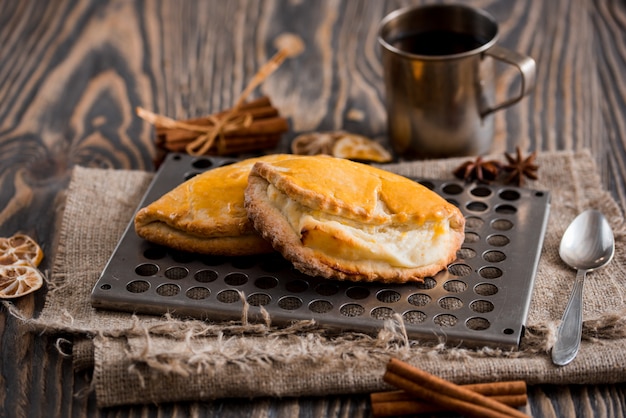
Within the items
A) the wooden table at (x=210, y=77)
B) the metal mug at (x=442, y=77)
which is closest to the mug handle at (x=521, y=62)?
the metal mug at (x=442, y=77)

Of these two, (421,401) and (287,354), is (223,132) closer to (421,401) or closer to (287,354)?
(287,354)

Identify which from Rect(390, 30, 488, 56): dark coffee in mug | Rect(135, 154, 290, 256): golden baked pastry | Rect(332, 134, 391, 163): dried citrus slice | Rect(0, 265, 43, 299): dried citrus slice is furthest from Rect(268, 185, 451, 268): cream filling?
Rect(390, 30, 488, 56): dark coffee in mug

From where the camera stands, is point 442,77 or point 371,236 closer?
point 371,236

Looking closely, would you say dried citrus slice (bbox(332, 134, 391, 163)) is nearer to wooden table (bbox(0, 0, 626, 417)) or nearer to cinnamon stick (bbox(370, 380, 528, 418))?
wooden table (bbox(0, 0, 626, 417))

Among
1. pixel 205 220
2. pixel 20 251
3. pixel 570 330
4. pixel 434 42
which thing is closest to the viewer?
pixel 570 330

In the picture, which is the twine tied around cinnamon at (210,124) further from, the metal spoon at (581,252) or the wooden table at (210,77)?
the metal spoon at (581,252)

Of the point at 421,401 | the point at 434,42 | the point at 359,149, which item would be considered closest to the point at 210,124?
the point at 359,149

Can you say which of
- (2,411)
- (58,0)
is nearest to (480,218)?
(2,411)
